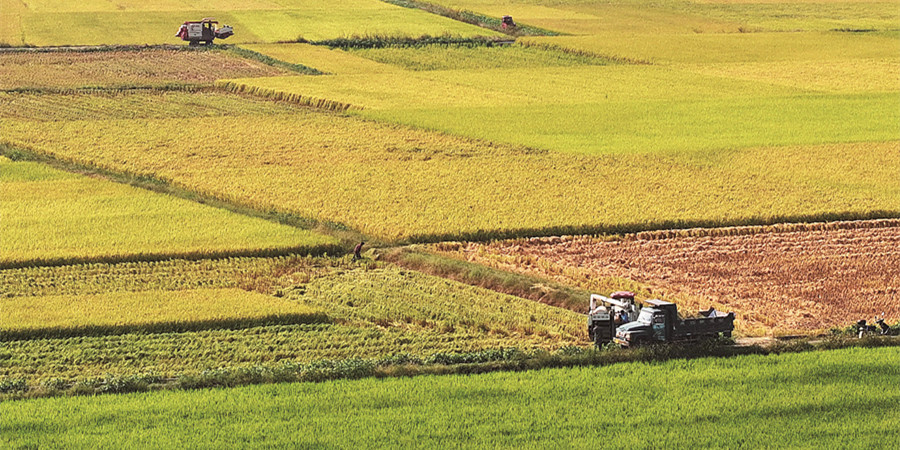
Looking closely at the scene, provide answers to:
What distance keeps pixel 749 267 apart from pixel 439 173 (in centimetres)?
1191

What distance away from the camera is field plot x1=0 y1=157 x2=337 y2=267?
3020 cm

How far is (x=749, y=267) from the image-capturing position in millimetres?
29625

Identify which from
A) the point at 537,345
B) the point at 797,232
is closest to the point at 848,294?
the point at 797,232

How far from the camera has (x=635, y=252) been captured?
101 ft

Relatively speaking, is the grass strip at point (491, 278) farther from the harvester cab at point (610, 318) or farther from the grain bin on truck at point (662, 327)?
the grain bin on truck at point (662, 327)

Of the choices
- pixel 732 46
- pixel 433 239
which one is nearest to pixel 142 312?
pixel 433 239

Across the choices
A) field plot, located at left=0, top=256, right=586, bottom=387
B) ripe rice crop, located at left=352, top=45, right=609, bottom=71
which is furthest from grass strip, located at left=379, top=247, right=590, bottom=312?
ripe rice crop, located at left=352, top=45, right=609, bottom=71

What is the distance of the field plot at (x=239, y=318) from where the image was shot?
23.3 metres

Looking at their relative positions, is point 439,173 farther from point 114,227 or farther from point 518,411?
point 518,411

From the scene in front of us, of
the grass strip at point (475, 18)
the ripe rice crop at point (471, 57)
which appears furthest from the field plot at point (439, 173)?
the grass strip at point (475, 18)

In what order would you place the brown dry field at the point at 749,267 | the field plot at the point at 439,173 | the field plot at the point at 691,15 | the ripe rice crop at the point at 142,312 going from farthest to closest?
the field plot at the point at 691,15, the field plot at the point at 439,173, the brown dry field at the point at 749,267, the ripe rice crop at the point at 142,312

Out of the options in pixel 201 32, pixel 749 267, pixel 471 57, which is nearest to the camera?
pixel 749 267

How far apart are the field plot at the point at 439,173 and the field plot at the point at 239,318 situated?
4295mm

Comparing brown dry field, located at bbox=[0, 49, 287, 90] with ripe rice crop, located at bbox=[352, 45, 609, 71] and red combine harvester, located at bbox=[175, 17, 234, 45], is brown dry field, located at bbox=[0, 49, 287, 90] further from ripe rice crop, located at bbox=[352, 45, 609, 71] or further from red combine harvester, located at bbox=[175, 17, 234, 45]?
ripe rice crop, located at bbox=[352, 45, 609, 71]
